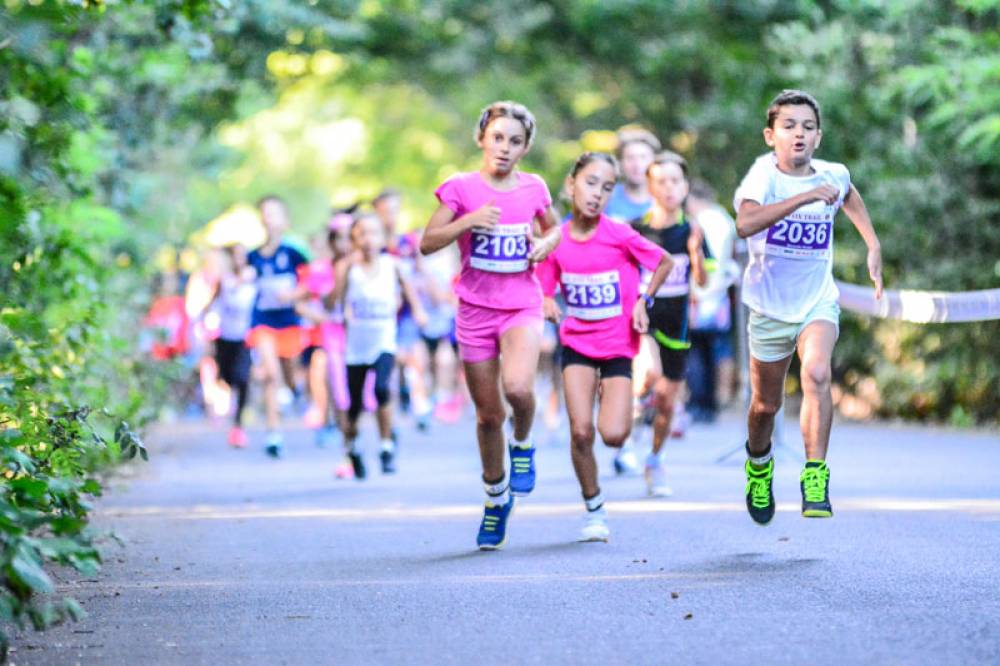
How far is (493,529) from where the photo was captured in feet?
31.6

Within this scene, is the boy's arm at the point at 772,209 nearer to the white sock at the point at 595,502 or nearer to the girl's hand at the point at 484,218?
the girl's hand at the point at 484,218

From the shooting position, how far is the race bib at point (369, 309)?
1543 cm

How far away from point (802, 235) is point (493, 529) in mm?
1968

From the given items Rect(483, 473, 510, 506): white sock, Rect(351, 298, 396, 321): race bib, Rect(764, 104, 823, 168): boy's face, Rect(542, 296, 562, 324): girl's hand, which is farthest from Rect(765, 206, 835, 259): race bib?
Rect(351, 298, 396, 321): race bib

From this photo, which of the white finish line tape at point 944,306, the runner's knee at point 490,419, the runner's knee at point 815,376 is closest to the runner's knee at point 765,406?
the runner's knee at point 815,376

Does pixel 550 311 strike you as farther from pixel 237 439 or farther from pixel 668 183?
pixel 237 439

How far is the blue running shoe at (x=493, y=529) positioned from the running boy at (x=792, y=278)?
1155mm

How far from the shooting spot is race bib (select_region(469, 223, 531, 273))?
9.43m

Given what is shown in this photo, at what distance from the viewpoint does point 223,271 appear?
2120 centimetres

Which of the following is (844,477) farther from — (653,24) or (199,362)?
(199,362)

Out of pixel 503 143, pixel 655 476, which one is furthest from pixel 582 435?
pixel 655 476

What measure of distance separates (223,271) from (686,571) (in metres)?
13.3

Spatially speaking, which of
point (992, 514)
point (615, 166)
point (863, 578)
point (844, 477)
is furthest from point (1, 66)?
point (844, 477)

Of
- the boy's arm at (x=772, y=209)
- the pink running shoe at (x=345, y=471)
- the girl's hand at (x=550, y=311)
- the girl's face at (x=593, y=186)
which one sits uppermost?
the girl's face at (x=593, y=186)
